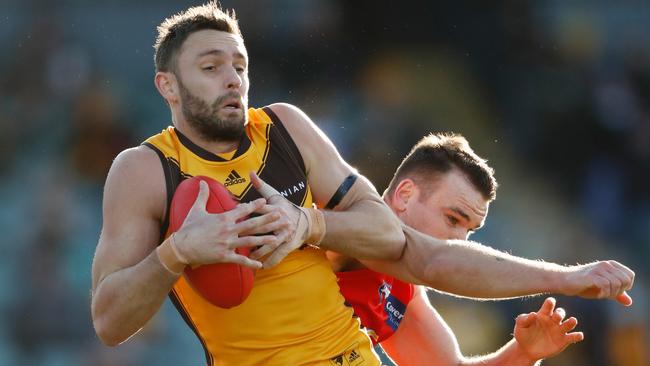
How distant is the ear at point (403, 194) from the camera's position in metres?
5.67

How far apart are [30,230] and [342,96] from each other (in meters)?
3.42

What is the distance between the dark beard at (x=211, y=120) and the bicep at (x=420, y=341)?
172 centimetres

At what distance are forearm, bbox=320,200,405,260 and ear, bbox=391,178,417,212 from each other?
2.74 ft

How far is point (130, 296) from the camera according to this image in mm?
4168

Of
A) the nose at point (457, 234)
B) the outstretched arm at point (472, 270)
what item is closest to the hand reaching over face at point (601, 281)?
the outstretched arm at point (472, 270)

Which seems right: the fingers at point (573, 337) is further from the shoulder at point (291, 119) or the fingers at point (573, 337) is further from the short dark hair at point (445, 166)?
the shoulder at point (291, 119)

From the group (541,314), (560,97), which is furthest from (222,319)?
(560,97)

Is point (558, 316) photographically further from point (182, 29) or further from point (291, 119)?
point (182, 29)

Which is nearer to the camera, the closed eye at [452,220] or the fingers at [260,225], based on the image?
the fingers at [260,225]

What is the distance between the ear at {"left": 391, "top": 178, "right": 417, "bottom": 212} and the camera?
567 centimetres

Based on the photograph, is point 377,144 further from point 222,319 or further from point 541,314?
point 222,319

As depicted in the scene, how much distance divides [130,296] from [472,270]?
1470 millimetres

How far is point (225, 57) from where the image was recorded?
4.63 meters

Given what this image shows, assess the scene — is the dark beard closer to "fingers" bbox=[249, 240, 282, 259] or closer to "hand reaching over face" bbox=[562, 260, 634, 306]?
"fingers" bbox=[249, 240, 282, 259]
